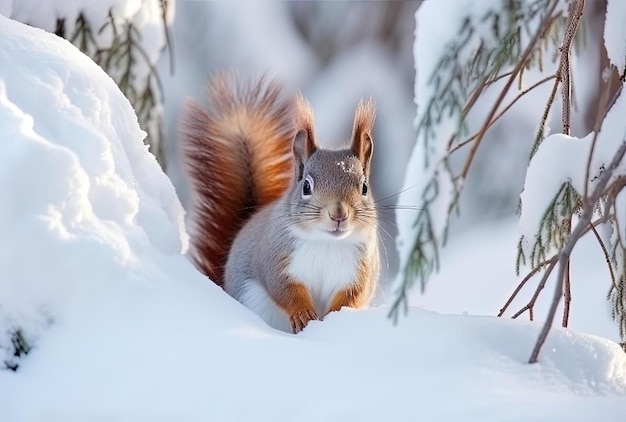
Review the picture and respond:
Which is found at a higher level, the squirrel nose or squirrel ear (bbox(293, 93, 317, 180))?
squirrel ear (bbox(293, 93, 317, 180))

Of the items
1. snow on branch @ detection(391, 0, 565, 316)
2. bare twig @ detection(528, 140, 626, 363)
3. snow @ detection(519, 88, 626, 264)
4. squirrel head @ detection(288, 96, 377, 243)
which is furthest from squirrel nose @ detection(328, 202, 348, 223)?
bare twig @ detection(528, 140, 626, 363)

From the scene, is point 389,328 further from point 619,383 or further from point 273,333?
point 619,383

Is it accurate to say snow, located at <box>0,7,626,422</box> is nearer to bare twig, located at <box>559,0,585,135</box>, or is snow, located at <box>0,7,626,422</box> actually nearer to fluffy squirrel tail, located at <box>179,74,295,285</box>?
bare twig, located at <box>559,0,585,135</box>

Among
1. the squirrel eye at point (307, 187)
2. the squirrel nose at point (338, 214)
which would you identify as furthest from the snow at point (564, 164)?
the squirrel eye at point (307, 187)

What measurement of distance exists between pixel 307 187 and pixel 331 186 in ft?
0.17

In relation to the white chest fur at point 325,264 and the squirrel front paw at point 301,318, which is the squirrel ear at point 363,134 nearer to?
the white chest fur at point 325,264

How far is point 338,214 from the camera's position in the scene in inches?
73.5

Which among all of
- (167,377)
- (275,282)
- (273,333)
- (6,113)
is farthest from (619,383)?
(6,113)

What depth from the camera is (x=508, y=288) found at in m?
3.53

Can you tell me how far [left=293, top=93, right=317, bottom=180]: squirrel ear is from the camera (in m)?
2.03

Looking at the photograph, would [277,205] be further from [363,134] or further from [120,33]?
[120,33]

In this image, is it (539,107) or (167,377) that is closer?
(167,377)

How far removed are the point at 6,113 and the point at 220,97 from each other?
906 millimetres

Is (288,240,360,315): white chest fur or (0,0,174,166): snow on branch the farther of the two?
(0,0,174,166): snow on branch
